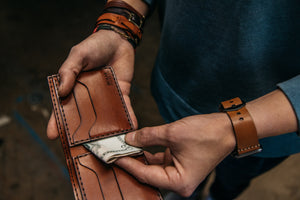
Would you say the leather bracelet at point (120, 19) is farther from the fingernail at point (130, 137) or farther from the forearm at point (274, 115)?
the forearm at point (274, 115)

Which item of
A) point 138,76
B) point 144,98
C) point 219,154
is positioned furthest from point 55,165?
point 219,154

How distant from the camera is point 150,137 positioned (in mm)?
744

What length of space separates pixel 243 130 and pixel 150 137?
10.6 inches

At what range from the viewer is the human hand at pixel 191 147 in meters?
0.68

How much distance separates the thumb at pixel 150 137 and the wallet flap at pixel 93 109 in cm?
8

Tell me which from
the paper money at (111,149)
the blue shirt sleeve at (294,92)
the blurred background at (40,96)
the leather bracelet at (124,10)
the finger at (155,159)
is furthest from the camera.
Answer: the blurred background at (40,96)

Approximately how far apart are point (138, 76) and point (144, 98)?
0.27 meters

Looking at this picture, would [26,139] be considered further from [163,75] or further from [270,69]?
[270,69]

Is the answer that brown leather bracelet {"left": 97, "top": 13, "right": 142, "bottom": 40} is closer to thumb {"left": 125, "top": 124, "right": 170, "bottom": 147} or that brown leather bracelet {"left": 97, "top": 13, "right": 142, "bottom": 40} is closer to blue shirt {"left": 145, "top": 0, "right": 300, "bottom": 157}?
blue shirt {"left": 145, "top": 0, "right": 300, "bottom": 157}

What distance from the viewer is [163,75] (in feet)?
3.56

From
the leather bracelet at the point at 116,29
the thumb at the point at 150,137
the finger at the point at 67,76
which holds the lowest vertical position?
the thumb at the point at 150,137

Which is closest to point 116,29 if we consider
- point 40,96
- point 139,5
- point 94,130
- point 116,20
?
point 116,20

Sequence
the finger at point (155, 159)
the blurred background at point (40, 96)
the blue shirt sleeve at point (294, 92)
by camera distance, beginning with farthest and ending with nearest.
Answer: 1. the blurred background at point (40, 96)
2. the finger at point (155, 159)
3. the blue shirt sleeve at point (294, 92)

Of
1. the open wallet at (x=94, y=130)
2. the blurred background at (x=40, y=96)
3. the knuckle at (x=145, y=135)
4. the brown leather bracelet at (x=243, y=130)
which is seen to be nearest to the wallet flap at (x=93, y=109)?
the open wallet at (x=94, y=130)
